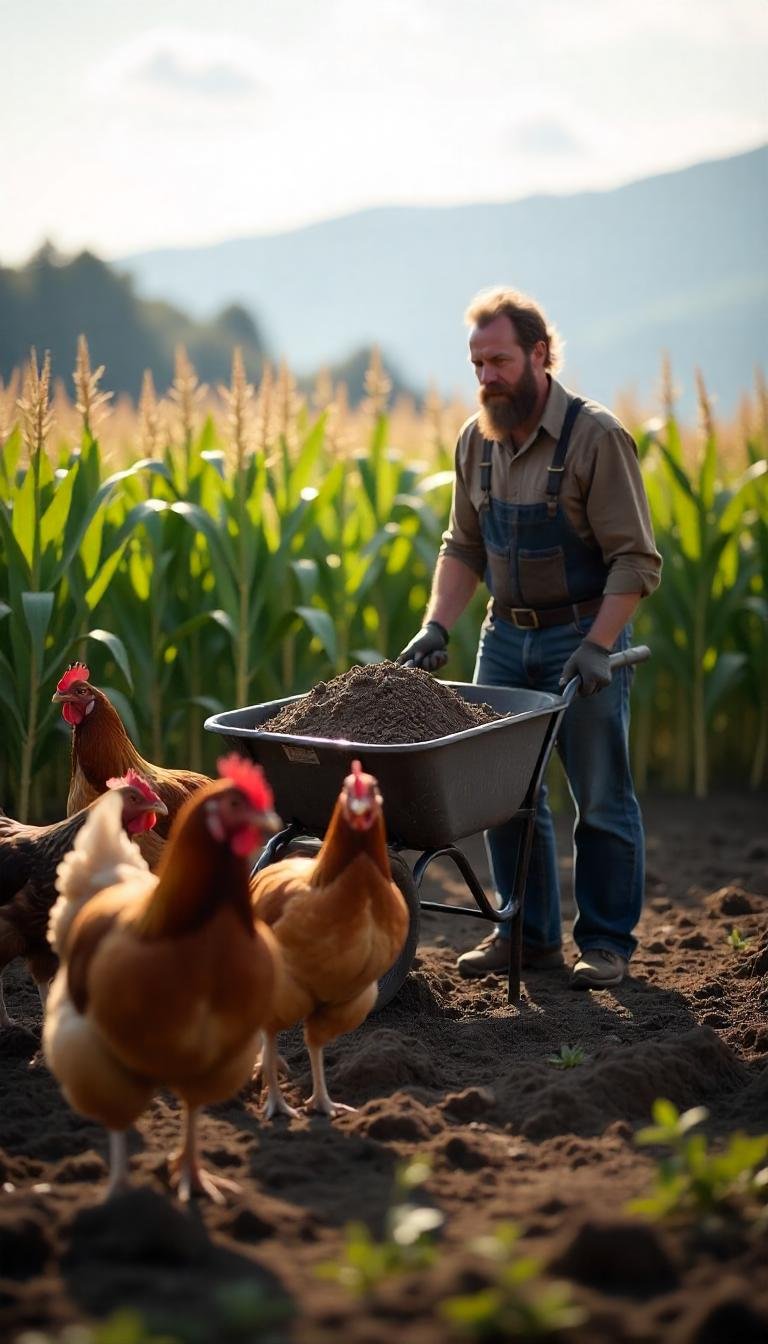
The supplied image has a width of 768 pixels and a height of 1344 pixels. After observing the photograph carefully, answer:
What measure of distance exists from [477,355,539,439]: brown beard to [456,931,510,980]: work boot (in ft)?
5.75

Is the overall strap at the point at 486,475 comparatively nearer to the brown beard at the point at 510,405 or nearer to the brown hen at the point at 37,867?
the brown beard at the point at 510,405

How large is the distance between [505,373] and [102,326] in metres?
32.4

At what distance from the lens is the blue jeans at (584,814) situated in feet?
13.3

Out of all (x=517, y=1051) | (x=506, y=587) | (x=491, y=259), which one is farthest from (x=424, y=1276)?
(x=491, y=259)

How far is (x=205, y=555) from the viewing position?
5.85 metres

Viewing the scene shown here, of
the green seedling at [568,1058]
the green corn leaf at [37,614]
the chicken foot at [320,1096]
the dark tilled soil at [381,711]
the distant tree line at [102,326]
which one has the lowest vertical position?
the green seedling at [568,1058]

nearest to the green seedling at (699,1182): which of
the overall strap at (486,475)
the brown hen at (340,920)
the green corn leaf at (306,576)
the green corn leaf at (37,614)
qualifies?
the brown hen at (340,920)

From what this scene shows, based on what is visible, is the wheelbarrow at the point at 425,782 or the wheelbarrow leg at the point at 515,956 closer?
the wheelbarrow at the point at 425,782

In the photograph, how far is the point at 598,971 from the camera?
409cm

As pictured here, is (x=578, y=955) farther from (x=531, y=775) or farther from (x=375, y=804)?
(x=375, y=804)

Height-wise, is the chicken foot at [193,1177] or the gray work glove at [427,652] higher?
the gray work glove at [427,652]

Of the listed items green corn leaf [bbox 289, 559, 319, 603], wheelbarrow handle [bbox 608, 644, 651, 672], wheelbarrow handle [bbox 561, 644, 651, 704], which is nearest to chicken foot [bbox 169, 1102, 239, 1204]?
wheelbarrow handle [bbox 561, 644, 651, 704]

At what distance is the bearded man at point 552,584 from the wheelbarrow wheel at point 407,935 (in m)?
0.76

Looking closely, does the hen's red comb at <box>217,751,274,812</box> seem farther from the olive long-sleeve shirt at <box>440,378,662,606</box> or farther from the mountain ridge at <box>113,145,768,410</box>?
the mountain ridge at <box>113,145,768,410</box>
